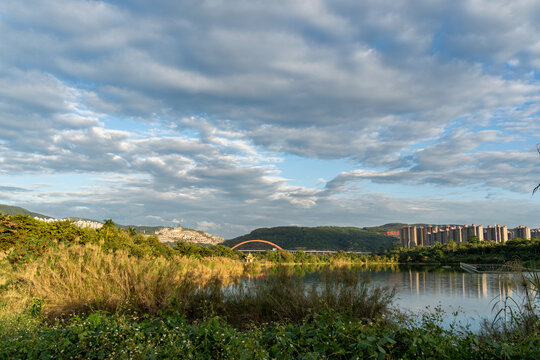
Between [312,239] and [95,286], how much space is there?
314 ft

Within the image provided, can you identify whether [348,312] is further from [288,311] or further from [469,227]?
[469,227]

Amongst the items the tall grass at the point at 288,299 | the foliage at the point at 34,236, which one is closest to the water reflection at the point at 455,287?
the tall grass at the point at 288,299

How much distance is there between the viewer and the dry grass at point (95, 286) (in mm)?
6047

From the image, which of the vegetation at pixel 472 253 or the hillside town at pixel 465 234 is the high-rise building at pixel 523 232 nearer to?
the hillside town at pixel 465 234

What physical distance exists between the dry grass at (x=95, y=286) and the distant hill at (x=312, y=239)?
3362 inches

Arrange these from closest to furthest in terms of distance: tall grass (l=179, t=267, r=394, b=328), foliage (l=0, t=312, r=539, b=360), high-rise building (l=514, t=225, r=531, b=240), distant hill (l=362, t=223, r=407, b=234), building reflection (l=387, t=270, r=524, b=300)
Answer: foliage (l=0, t=312, r=539, b=360), tall grass (l=179, t=267, r=394, b=328), building reflection (l=387, t=270, r=524, b=300), high-rise building (l=514, t=225, r=531, b=240), distant hill (l=362, t=223, r=407, b=234)

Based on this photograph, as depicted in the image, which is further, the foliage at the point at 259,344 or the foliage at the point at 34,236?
the foliage at the point at 34,236

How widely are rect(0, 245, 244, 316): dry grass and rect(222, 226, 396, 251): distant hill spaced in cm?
8539

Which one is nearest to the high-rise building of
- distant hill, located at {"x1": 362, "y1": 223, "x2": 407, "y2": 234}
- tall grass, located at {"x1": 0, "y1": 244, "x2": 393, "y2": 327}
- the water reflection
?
distant hill, located at {"x1": 362, "y1": 223, "x2": 407, "y2": 234}

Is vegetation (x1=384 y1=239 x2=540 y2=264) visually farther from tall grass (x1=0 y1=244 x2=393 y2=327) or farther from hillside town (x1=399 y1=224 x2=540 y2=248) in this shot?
tall grass (x1=0 y1=244 x2=393 y2=327)

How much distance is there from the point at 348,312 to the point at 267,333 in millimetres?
2166

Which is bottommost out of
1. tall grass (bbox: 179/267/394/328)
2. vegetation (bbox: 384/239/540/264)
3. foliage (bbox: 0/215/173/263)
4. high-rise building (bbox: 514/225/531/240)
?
vegetation (bbox: 384/239/540/264)

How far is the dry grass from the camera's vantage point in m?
6.05

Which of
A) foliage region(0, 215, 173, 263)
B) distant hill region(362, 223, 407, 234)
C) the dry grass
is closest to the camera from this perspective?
the dry grass
